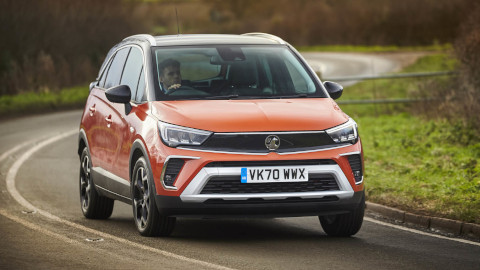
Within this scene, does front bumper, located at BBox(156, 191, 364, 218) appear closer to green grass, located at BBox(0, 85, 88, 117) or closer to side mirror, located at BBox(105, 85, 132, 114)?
side mirror, located at BBox(105, 85, 132, 114)

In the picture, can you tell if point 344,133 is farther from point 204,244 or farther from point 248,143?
point 204,244

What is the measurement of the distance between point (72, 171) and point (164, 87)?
7684 millimetres

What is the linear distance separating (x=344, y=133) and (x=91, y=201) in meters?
3.53

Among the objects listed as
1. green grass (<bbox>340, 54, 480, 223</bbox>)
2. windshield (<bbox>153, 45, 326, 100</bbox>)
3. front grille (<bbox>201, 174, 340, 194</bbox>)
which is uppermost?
windshield (<bbox>153, 45, 326, 100</bbox>)

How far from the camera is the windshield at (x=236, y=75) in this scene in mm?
10461

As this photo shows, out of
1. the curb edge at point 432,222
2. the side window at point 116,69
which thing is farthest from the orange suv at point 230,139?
the curb edge at point 432,222

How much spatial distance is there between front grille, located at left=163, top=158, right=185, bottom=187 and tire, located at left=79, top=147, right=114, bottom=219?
8.60ft

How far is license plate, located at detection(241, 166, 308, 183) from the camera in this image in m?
9.31

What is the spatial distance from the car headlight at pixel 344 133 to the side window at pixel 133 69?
2275 millimetres

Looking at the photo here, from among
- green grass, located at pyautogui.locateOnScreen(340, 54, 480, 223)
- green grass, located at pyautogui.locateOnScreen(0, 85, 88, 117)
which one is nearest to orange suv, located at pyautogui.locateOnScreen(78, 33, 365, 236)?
green grass, located at pyautogui.locateOnScreen(340, 54, 480, 223)

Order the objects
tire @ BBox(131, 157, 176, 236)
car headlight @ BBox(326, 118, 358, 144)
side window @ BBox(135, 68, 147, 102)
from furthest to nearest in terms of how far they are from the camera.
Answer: side window @ BBox(135, 68, 147, 102) → tire @ BBox(131, 157, 176, 236) → car headlight @ BBox(326, 118, 358, 144)

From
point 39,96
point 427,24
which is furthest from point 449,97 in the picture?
point 427,24

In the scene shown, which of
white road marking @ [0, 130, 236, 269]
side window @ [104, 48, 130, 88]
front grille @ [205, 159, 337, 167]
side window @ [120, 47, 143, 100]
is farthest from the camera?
side window @ [104, 48, 130, 88]

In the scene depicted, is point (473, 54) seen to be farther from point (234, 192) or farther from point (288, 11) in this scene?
point (288, 11)
